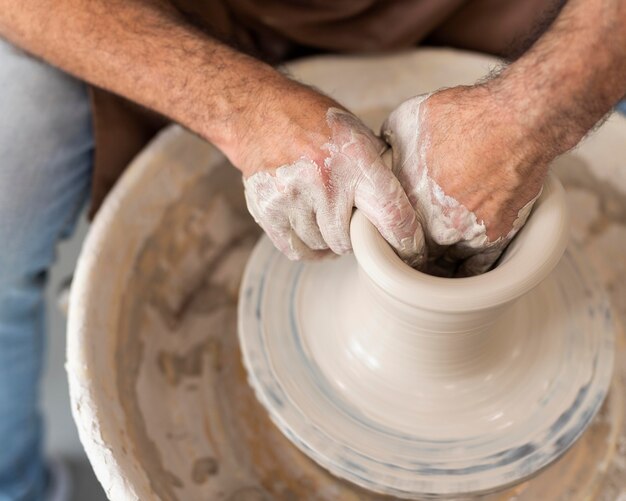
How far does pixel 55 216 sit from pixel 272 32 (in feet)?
1.77

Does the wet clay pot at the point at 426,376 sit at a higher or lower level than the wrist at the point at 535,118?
lower

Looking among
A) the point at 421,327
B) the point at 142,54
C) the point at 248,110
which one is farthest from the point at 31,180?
the point at 421,327

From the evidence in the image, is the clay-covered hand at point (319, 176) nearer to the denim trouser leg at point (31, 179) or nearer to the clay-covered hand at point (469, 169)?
the clay-covered hand at point (469, 169)

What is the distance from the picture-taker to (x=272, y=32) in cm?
144

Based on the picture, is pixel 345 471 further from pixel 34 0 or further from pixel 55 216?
pixel 34 0

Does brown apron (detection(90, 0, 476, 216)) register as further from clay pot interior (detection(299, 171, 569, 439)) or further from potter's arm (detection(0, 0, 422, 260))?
clay pot interior (detection(299, 171, 569, 439))

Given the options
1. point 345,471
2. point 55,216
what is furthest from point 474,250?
point 55,216

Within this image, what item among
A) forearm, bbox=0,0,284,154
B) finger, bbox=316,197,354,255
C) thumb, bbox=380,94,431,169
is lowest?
forearm, bbox=0,0,284,154

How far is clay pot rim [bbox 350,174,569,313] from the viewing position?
0.91 m

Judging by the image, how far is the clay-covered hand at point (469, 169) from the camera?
95 cm

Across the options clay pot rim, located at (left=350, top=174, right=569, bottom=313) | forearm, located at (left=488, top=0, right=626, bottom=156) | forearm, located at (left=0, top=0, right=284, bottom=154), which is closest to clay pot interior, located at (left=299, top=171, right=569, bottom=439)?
clay pot rim, located at (left=350, top=174, right=569, bottom=313)

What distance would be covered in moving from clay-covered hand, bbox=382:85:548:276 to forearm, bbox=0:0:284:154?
261mm

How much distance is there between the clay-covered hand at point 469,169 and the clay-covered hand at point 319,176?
0.11 ft

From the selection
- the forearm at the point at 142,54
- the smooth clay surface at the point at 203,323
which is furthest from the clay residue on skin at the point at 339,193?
the smooth clay surface at the point at 203,323
